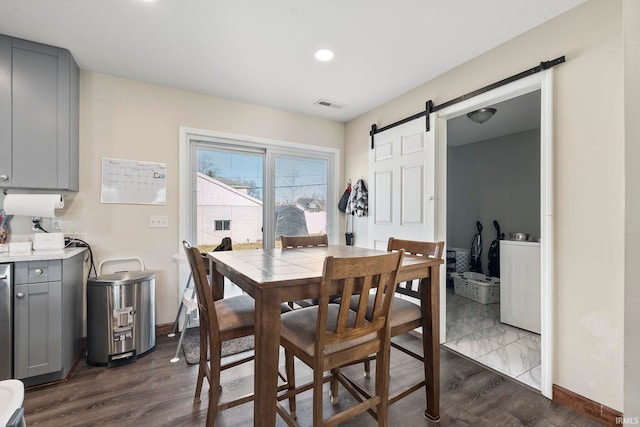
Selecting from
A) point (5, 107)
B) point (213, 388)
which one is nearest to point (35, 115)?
point (5, 107)

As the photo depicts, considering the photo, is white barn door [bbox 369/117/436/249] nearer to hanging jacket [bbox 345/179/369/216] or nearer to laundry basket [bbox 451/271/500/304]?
hanging jacket [bbox 345/179/369/216]

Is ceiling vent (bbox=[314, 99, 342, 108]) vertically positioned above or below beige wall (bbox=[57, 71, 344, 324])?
above

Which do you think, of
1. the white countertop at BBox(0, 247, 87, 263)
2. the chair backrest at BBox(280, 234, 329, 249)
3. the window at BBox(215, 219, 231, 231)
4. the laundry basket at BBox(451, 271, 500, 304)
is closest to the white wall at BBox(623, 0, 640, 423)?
the chair backrest at BBox(280, 234, 329, 249)

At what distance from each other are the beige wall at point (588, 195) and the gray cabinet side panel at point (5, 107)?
3.71 metres

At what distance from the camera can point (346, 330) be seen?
1260 millimetres

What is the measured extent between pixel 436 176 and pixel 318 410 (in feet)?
7.11

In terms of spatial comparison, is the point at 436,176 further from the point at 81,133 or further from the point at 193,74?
the point at 81,133

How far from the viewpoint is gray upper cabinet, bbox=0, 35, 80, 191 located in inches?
82.5

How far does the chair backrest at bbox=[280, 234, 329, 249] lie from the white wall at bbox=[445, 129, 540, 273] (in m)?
2.76

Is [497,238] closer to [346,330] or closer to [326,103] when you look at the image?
[326,103]

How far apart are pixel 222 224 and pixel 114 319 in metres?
1.30

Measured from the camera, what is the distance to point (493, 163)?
4656 millimetres

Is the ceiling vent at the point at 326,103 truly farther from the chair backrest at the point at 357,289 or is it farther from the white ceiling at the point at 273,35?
the chair backrest at the point at 357,289

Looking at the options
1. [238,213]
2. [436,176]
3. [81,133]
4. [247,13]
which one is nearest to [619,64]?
[436,176]
